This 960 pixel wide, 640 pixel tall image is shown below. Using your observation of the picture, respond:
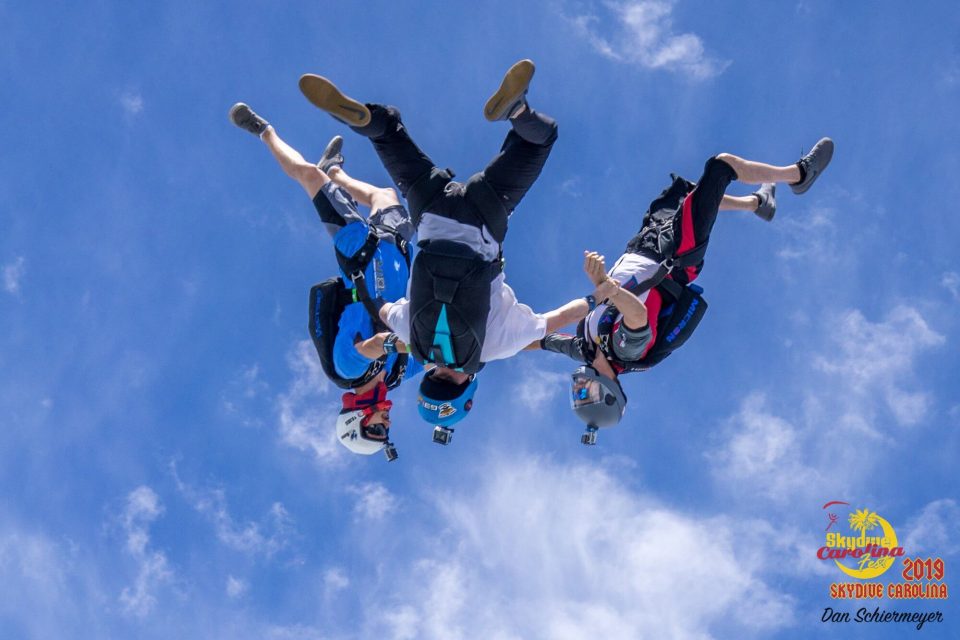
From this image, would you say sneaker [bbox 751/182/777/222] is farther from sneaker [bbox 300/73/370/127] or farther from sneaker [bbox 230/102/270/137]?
sneaker [bbox 230/102/270/137]

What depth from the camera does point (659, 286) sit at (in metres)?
13.7

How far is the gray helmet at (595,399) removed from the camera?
12.6m

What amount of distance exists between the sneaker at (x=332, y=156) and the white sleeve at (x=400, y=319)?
3327mm

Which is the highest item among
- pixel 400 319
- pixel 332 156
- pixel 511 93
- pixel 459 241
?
pixel 332 156

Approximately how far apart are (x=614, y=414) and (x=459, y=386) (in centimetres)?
221

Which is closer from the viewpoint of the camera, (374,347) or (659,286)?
(374,347)

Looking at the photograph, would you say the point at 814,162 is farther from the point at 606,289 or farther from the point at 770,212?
the point at 606,289

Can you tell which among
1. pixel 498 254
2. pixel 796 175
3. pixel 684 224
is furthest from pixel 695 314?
pixel 498 254

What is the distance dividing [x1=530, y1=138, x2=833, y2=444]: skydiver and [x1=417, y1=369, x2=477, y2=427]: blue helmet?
4.82 feet

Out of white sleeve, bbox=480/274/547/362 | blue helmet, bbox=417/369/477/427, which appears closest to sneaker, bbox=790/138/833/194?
white sleeve, bbox=480/274/547/362

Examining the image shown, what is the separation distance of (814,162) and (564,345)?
4.40 m

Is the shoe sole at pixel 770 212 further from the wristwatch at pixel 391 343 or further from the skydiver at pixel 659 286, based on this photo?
the wristwatch at pixel 391 343

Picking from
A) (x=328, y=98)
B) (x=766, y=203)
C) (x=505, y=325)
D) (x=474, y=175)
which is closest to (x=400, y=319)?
(x=505, y=325)

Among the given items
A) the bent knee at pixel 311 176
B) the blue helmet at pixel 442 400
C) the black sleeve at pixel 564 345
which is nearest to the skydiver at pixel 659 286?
the black sleeve at pixel 564 345
